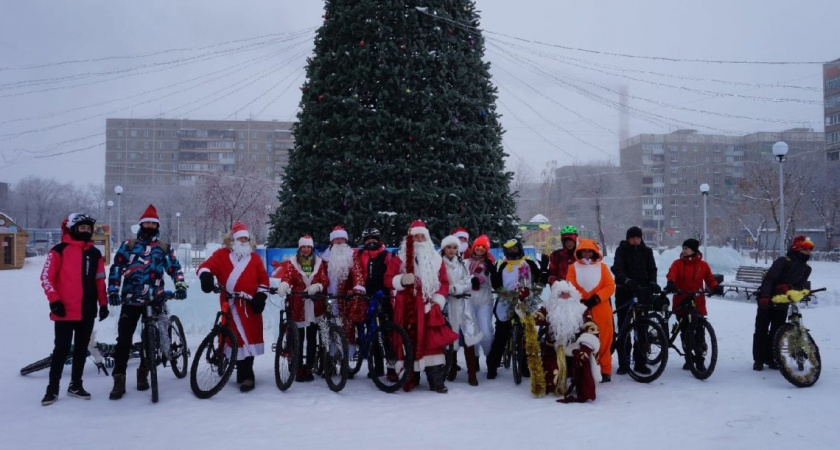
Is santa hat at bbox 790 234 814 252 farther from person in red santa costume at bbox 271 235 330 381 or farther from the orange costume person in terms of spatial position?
person in red santa costume at bbox 271 235 330 381

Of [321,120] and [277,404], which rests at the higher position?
[321,120]

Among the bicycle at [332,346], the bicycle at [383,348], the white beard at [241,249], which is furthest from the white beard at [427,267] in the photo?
the white beard at [241,249]

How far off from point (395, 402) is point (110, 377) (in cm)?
369

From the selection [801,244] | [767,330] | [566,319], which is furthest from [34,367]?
[801,244]

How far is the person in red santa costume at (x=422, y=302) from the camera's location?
23.4ft

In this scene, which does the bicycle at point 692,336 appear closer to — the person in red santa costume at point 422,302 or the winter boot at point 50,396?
the person in red santa costume at point 422,302

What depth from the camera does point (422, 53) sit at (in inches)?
397

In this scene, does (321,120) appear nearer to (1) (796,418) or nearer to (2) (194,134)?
(1) (796,418)

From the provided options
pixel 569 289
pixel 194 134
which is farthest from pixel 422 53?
pixel 194 134

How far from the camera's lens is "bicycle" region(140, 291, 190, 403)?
658 cm

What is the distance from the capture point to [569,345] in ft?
22.4

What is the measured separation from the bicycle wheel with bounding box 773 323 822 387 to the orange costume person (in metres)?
1.91

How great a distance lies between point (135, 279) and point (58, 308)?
770 mm

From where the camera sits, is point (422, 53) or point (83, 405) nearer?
point (83, 405)
